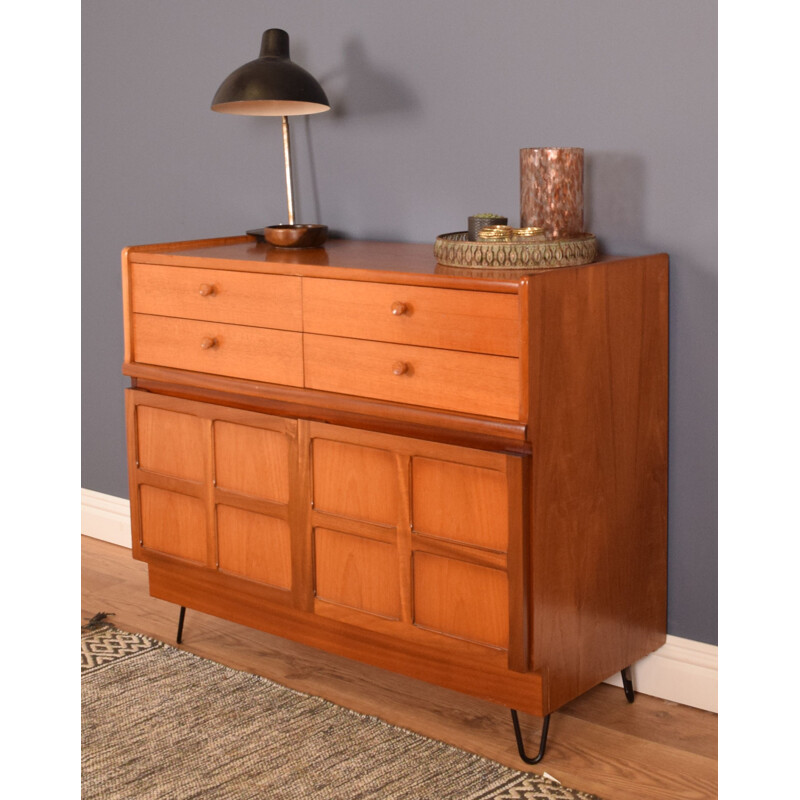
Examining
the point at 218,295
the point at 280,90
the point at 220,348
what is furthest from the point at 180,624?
the point at 280,90

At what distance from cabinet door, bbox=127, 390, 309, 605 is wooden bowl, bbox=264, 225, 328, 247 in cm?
42

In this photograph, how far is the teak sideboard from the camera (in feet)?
5.77

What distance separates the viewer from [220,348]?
2.17 metres

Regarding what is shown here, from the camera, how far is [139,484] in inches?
94.6

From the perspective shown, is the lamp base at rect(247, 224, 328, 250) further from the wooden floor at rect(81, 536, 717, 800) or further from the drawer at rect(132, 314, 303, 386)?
the wooden floor at rect(81, 536, 717, 800)

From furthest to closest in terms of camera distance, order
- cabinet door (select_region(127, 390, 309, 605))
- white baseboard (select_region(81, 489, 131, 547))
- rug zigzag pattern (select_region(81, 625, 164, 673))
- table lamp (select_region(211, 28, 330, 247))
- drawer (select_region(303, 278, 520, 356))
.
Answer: white baseboard (select_region(81, 489, 131, 547)), rug zigzag pattern (select_region(81, 625, 164, 673)), table lamp (select_region(211, 28, 330, 247)), cabinet door (select_region(127, 390, 309, 605)), drawer (select_region(303, 278, 520, 356))

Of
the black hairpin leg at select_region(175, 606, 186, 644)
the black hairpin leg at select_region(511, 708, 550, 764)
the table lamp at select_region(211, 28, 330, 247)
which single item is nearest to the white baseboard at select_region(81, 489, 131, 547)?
the black hairpin leg at select_region(175, 606, 186, 644)

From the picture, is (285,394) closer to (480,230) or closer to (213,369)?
(213,369)

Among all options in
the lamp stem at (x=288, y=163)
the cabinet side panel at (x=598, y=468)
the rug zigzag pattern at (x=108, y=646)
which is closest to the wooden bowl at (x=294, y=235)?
the lamp stem at (x=288, y=163)

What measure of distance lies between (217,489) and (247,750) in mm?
563

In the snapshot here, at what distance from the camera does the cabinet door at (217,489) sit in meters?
2.12

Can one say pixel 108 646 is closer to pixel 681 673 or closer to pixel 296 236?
pixel 296 236

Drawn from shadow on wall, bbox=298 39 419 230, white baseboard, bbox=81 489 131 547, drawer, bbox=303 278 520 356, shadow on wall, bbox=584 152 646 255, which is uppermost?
shadow on wall, bbox=298 39 419 230

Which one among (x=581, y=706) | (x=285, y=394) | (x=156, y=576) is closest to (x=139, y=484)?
(x=156, y=576)
